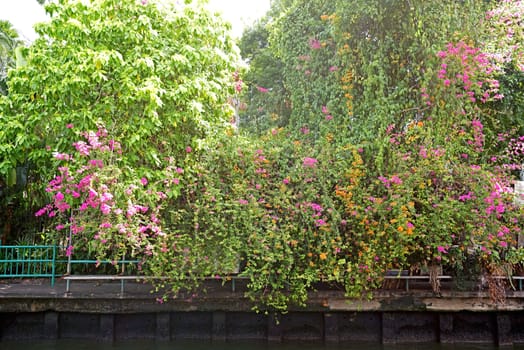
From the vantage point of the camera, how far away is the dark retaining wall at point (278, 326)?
23.6 feet

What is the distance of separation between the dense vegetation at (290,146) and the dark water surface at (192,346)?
32.8 inches

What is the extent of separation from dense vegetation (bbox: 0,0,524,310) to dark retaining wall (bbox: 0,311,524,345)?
0.70 m

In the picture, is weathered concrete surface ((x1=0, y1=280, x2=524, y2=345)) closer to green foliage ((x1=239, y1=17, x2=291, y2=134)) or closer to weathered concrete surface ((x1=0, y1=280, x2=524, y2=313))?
weathered concrete surface ((x1=0, y1=280, x2=524, y2=313))

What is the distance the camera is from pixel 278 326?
7.20 meters

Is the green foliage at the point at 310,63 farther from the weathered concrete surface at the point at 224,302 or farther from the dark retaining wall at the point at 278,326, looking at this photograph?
the dark retaining wall at the point at 278,326

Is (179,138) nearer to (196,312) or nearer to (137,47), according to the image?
(137,47)

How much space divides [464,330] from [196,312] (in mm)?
4223

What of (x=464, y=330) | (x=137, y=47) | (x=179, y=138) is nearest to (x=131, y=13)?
(x=137, y=47)

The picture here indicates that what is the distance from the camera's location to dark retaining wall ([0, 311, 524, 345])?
719 cm

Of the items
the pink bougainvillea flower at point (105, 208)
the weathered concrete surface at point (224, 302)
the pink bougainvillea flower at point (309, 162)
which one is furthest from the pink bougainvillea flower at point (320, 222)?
the pink bougainvillea flower at point (105, 208)

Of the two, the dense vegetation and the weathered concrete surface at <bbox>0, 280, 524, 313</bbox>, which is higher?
the dense vegetation

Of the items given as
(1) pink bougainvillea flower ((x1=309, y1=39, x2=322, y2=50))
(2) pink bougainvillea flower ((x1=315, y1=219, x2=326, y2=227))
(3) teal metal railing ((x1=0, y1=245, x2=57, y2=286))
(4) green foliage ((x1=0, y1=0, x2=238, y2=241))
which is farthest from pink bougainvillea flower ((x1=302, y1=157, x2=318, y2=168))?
(3) teal metal railing ((x1=0, y1=245, x2=57, y2=286))

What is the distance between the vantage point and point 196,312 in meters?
7.32

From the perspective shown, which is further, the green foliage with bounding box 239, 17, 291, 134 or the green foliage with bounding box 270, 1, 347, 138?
the green foliage with bounding box 239, 17, 291, 134
